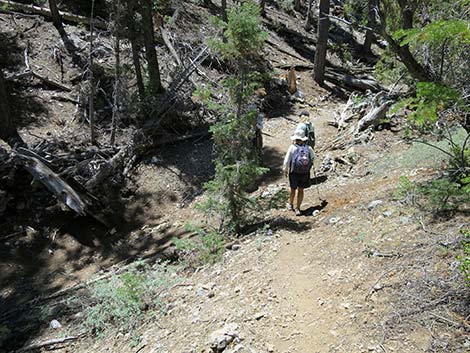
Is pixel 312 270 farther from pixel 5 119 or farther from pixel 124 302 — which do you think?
pixel 5 119

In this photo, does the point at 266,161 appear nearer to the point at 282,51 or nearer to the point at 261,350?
the point at 261,350

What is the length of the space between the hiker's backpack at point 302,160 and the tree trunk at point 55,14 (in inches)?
468

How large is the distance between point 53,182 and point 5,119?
2.84 m

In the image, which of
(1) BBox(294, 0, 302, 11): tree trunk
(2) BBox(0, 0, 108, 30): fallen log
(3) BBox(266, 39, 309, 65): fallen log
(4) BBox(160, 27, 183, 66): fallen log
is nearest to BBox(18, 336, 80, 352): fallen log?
(4) BBox(160, 27, 183, 66): fallen log

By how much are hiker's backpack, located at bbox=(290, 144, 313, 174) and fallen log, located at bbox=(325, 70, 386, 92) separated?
1278cm

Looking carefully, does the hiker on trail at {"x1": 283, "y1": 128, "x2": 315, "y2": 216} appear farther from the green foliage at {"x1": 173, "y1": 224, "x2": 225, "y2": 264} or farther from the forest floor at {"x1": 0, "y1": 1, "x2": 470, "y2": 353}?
the green foliage at {"x1": 173, "y1": 224, "x2": 225, "y2": 264}

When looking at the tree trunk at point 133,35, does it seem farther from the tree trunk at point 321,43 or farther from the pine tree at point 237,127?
the tree trunk at point 321,43

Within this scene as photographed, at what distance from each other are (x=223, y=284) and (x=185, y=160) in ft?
23.3

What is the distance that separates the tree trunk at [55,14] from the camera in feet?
48.5

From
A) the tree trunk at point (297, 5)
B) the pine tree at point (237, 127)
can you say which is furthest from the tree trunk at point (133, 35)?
the tree trunk at point (297, 5)

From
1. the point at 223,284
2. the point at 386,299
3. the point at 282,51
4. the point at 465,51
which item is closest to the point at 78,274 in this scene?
the point at 223,284

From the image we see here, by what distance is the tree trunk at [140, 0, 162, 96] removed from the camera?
12617 millimetres

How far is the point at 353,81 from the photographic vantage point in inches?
761

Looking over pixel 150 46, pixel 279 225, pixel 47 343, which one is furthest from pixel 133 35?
pixel 47 343
